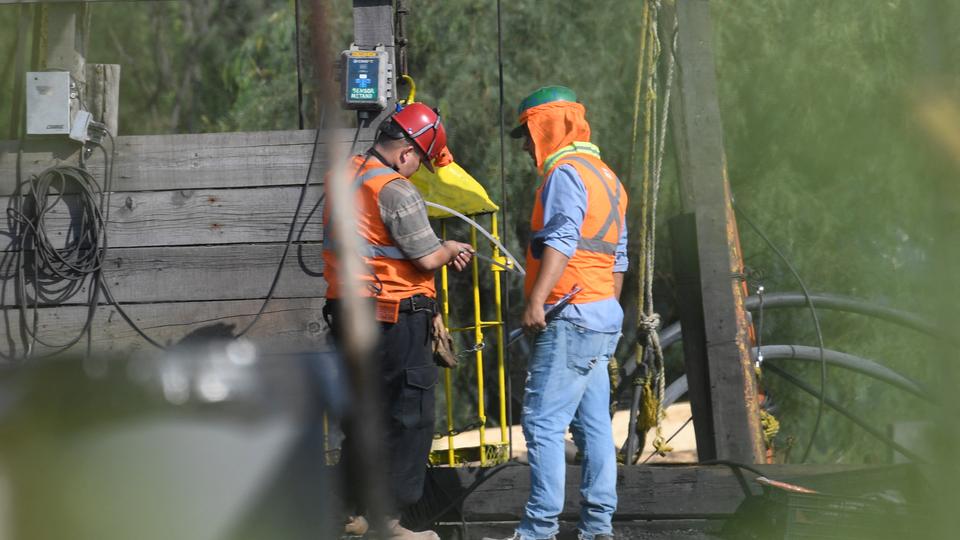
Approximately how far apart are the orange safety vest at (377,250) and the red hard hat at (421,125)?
0.15 meters

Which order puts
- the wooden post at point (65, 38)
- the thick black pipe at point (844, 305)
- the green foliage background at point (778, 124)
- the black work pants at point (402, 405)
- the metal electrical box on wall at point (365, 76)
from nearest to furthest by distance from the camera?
the black work pants at point (402, 405) < the metal electrical box on wall at point (365, 76) < the wooden post at point (65, 38) < the thick black pipe at point (844, 305) < the green foliage background at point (778, 124)

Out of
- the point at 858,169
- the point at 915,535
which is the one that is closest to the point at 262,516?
the point at 915,535

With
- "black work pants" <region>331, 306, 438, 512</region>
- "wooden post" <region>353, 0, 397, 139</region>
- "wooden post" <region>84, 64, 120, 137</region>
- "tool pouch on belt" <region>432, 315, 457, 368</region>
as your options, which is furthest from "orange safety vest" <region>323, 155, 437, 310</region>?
"wooden post" <region>84, 64, 120, 137</region>

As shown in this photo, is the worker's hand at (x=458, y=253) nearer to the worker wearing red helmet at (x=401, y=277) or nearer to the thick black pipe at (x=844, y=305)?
the worker wearing red helmet at (x=401, y=277)

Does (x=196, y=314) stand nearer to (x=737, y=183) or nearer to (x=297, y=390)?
(x=297, y=390)

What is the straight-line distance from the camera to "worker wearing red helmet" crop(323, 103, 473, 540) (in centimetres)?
459

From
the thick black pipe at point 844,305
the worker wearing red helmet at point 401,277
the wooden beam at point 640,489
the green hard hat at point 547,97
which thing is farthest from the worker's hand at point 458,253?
the thick black pipe at point 844,305

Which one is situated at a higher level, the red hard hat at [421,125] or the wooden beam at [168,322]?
the red hard hat at [421,125]

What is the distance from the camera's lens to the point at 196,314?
17.7 feet

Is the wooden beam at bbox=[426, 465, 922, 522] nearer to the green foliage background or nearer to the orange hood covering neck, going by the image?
the orange hood covering neck

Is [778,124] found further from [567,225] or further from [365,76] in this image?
[567,225]

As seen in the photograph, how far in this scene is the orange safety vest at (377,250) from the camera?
182 inches

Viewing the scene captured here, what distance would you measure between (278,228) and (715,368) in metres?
1.93

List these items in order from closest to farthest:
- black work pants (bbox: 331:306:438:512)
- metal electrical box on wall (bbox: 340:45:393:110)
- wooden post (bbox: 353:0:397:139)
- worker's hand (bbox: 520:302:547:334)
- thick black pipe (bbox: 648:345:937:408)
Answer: worker's hand (bbox: 520:302:547:334) < black work pants (bbox: 331:306:438:512) < metal electrical box on wall (bbox: 340:45:393:110) < wooden post (bbox: 353:0:397:139) < thick black pipe (bbox: 648:345:937:408)
